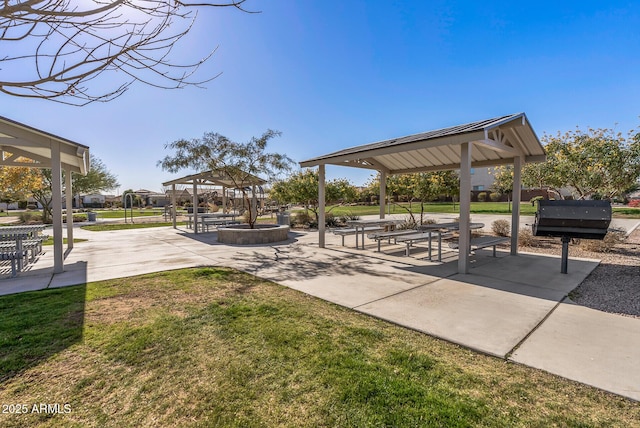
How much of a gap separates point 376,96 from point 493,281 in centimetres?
1027

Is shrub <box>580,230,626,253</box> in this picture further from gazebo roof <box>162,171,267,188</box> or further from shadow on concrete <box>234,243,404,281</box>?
gazebo roof <box>162,171,267,188</box>

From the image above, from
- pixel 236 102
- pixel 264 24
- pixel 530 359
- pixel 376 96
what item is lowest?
pixel 530 359

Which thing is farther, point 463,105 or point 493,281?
point 463,105

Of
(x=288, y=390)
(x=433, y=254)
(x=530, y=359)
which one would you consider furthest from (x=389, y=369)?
(x=433, y=254)

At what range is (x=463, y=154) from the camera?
624cm

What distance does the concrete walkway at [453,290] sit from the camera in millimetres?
2975

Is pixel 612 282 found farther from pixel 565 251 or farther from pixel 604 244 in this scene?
pixel 604 244

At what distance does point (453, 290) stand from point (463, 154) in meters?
2.94

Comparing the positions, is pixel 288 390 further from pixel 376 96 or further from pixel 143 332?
pixel 376 96

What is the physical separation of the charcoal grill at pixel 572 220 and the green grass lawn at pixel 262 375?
14.8 ft

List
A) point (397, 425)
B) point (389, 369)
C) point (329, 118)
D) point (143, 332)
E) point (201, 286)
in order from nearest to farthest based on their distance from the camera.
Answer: point (397, 425)
point (389, 369)
point (143, 332)
point (201, 286)
point (329, 118)

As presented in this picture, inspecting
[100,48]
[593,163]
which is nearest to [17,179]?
[100,48]

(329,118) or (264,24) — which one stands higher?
(329,118)

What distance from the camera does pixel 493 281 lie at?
18.5 ft
